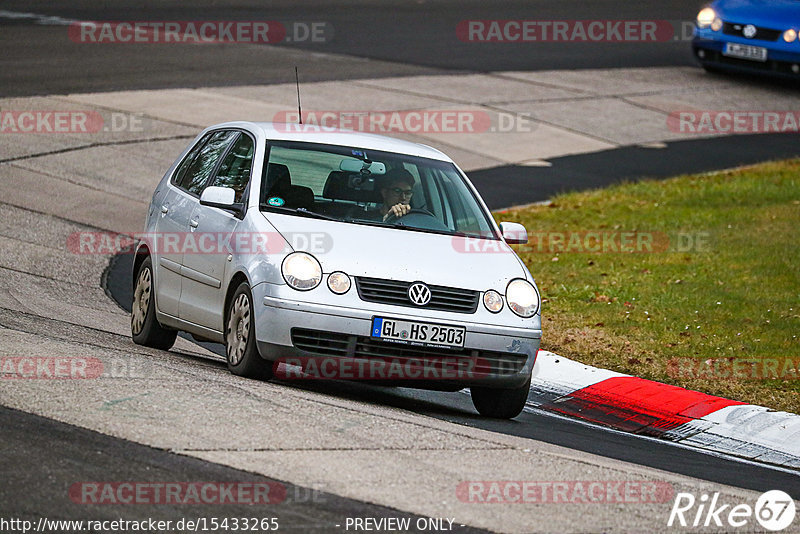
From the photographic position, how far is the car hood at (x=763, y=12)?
22078 mm

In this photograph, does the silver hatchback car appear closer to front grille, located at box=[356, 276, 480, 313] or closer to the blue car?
front grille, located at box=[356, 276, 480, 313]

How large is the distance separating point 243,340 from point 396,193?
146 centimetres

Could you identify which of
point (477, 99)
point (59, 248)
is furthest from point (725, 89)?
point (59, 248)

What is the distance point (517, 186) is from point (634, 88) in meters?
7.55

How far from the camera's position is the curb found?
27.5 feet

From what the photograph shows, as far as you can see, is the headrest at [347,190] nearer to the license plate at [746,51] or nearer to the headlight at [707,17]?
the license plate at [746,51]

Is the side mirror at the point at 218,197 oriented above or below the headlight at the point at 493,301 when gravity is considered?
above

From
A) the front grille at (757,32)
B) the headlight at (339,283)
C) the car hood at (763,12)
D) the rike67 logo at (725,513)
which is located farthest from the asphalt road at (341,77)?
the car hood at (763,12)

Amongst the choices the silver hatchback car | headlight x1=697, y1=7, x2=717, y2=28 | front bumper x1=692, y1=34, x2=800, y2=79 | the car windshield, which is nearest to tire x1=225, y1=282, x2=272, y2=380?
the silver hatchback car

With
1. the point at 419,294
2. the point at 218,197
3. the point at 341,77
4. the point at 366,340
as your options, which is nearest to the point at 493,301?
the point at 419,294

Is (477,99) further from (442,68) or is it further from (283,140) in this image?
(283,140)

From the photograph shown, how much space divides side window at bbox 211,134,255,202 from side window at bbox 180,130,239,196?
152mm

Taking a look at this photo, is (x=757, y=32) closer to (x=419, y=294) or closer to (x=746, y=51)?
(x=746, y=51)

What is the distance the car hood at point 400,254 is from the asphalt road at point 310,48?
465 inches
